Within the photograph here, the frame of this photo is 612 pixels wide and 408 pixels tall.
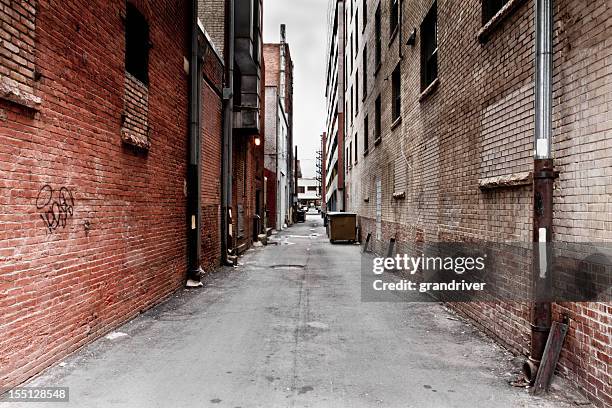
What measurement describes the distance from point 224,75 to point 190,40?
3.81m

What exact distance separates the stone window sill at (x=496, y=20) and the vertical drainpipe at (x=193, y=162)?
5913mm

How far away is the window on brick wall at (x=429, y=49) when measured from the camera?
30.2ft

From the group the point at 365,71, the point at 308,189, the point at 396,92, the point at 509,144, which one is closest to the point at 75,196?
the point at 509,144

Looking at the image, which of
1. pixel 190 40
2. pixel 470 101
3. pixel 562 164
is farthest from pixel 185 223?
pixel 562 164

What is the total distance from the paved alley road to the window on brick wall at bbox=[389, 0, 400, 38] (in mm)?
8607

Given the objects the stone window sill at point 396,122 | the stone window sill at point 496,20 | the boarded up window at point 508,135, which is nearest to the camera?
the boarded up window at point 508,135

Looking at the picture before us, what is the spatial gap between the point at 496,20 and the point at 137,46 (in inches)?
215

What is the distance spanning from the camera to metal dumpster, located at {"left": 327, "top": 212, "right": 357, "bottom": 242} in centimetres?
2042

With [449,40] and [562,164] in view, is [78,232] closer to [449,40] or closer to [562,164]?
[562,164]

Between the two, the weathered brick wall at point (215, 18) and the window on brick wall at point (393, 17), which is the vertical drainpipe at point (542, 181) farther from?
the weathered brick wall at point (215, 18)

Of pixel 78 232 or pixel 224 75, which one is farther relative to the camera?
pixel 224 75

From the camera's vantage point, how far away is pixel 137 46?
7.18 m

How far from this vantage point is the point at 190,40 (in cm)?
955
